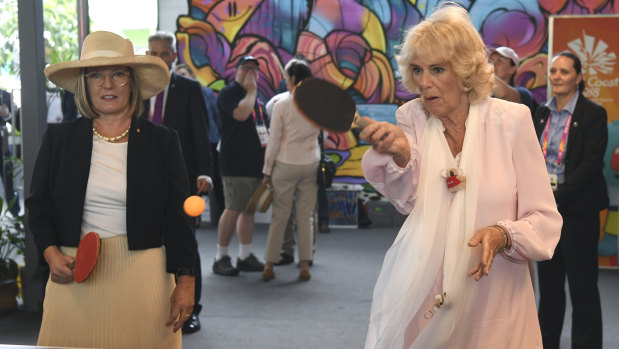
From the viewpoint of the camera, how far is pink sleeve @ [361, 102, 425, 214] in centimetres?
191

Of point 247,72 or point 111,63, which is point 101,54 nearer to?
point 111,63

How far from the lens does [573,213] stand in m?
3.80

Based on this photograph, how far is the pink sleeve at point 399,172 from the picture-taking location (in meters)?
1.91

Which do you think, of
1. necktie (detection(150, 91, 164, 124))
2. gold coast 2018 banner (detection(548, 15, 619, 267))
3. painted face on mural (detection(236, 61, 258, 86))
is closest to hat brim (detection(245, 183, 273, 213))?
painted face on mural (detection(236, 61, 258, 86))

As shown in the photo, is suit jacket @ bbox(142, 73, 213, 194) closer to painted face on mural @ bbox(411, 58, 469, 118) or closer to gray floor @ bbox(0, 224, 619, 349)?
gray floor @ bbox(0, 224, 619, 349)

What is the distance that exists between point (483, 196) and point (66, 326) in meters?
1.36

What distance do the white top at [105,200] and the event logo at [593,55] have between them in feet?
17.5

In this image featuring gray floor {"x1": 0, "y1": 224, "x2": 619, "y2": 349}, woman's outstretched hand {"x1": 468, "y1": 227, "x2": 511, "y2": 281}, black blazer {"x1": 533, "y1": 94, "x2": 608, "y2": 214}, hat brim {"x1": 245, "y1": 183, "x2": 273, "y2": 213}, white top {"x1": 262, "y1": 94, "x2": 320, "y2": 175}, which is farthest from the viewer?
hat brim {"x1": 245, "y1": 183, "x2": 273, "y2": 213}

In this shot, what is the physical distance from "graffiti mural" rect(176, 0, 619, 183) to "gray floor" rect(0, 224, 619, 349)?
294cm

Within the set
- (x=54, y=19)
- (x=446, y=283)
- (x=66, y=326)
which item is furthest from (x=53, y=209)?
(x=54, y=19)

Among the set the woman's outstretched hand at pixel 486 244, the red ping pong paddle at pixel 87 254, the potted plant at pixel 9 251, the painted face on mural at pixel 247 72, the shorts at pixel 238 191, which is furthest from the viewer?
the shorts at pixel 238 191

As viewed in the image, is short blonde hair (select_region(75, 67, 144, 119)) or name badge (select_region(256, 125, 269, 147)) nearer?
short blonde hair (select_region(75, 67, 144, 119))

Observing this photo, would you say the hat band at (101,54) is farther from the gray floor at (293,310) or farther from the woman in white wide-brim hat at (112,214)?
the gray floor at (293,310)

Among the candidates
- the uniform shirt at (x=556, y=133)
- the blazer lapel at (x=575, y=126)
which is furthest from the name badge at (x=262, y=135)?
the blazer lapel at (x=575, y=126)
